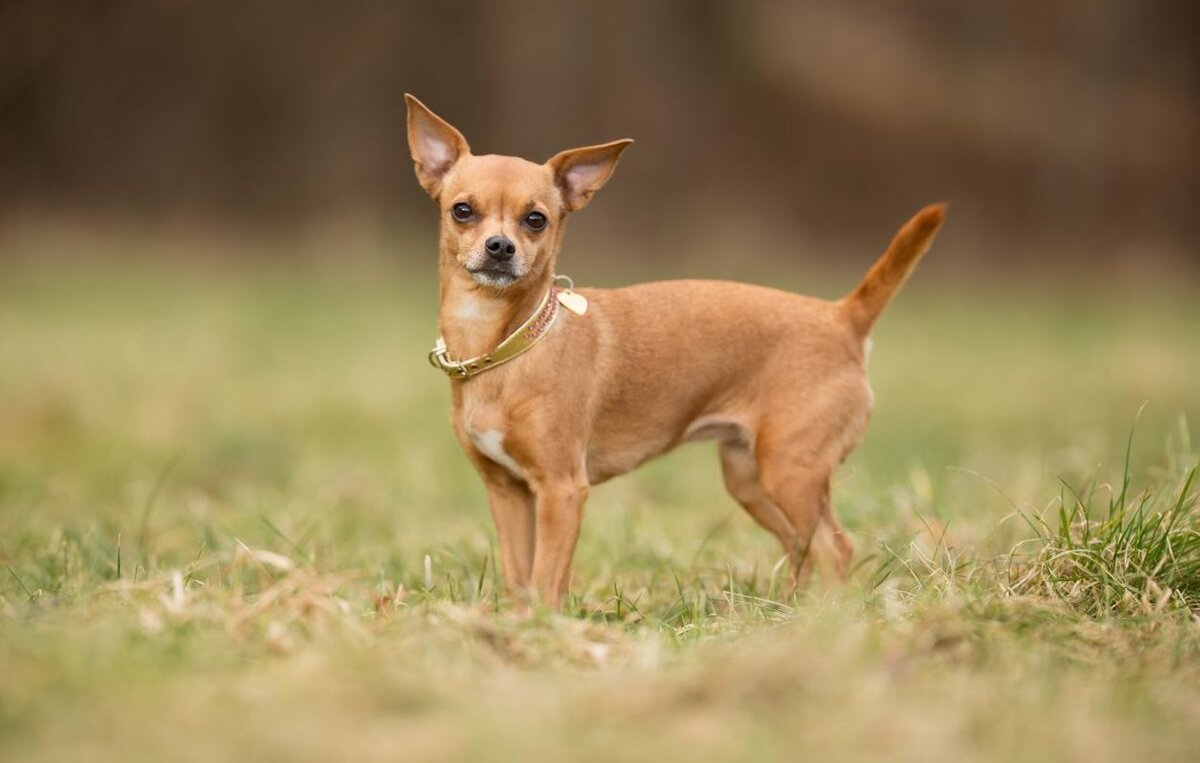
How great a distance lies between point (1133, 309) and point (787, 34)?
7348 millimetres

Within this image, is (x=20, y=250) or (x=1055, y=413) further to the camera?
(x=20, y=250)

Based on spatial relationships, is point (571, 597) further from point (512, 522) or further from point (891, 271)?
point (891, 271)

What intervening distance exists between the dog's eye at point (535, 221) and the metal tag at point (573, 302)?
0.24 m

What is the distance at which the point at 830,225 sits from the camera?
19.2 metres

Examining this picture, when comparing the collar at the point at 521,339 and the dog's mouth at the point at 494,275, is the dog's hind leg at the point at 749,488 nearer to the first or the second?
the collar at the point at 521,339

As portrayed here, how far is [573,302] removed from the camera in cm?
446

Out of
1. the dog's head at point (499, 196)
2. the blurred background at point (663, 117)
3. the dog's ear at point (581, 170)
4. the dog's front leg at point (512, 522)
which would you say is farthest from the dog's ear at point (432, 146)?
the blurred background at point (663, 117)

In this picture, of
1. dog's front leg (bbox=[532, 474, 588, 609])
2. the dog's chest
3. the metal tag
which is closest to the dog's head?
the metal tag

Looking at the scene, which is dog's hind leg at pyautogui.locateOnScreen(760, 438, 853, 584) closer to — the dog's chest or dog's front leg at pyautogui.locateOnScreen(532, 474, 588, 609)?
dog's front leg at pyautogui.locateOnScreen(532, 474, 588, 609)

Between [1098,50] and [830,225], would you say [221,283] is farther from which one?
[1098,50]

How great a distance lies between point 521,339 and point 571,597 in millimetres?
818

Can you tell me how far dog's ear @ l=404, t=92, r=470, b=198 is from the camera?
4.53m

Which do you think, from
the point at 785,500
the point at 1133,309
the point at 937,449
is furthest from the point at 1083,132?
the point at 785,500

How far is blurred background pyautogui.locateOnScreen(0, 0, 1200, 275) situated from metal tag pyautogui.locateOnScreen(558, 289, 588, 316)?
11755mm
